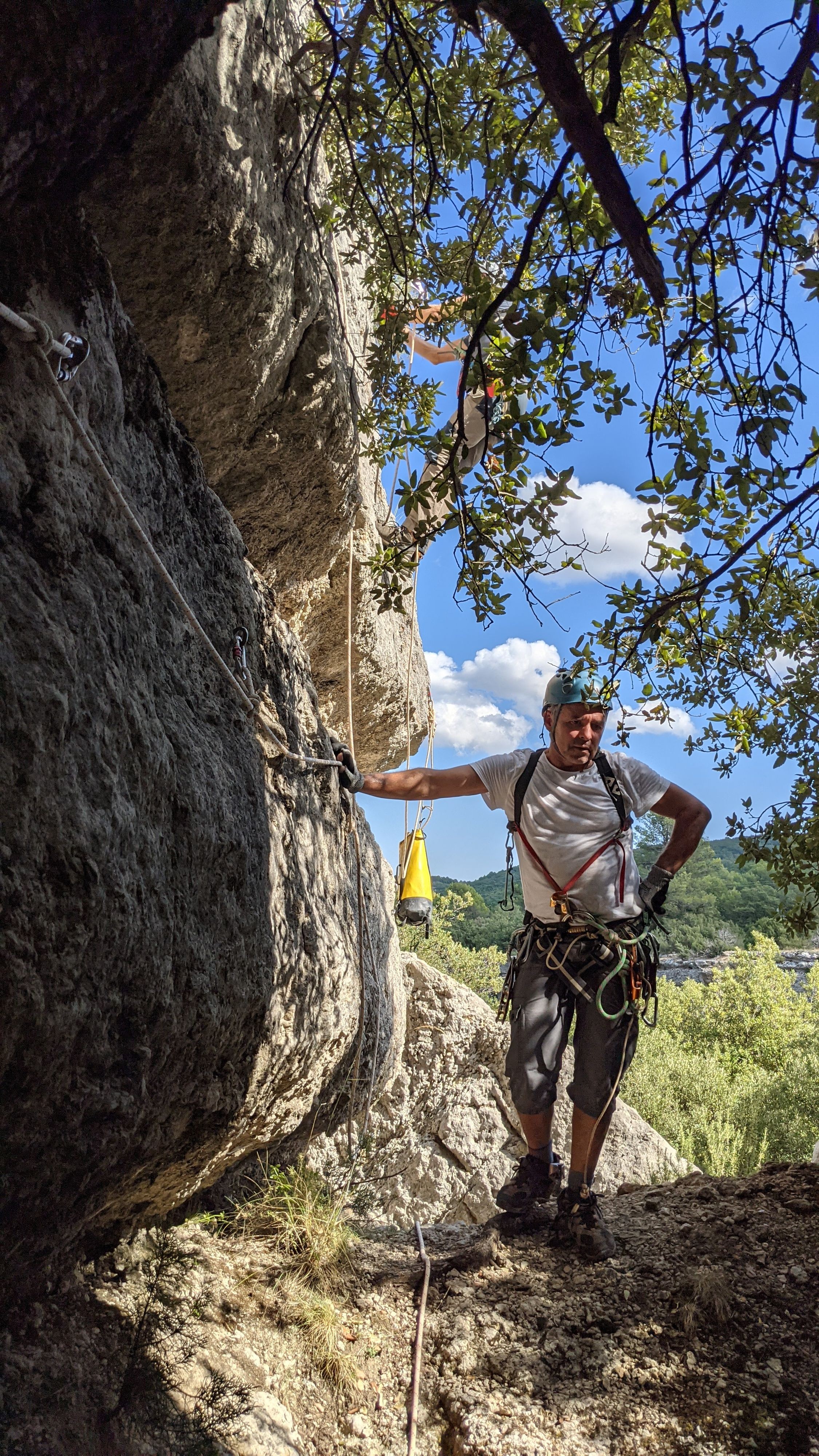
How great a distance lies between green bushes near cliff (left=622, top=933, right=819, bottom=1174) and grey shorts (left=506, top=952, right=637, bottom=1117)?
5397 millimetres

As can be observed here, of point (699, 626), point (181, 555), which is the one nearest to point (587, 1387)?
point (699, 626)

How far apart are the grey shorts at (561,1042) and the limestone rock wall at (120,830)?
1.03m

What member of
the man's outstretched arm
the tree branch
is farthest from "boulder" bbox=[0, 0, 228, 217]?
the man's outstretched arm

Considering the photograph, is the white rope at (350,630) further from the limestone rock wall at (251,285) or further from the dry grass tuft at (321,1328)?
the dry grass tuft at (321,1328)

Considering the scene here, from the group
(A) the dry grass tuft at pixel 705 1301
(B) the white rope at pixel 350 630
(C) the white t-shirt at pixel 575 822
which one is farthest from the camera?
(B) the white rope at pixel 350 630

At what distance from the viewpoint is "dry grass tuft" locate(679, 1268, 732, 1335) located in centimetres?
290

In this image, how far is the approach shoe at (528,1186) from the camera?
3.68 meters

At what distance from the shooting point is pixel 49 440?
170cm

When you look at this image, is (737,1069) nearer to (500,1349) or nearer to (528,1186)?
(528,1186)

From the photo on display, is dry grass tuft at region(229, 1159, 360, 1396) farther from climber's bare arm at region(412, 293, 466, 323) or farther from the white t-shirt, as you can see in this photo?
climber's bare arm at region(412, 293, 466, 323)

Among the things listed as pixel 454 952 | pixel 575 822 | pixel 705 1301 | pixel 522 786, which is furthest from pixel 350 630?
pixel 454 952

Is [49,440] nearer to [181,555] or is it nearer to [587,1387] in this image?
[181,555]

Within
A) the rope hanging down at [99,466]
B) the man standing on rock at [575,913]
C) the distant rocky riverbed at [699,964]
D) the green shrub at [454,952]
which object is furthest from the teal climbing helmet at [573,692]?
the distant rocky riverbed at [699,964]

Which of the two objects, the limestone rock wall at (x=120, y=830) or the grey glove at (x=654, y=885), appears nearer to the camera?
the limestone rock wall at (x=120, y=830)
